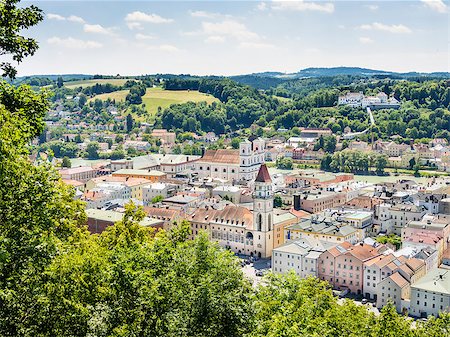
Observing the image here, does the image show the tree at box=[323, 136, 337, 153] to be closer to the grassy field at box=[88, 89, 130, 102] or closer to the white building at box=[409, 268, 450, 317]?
the white building at box=[409, 268, 450, 317]

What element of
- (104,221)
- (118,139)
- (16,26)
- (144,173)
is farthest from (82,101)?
(16,26)

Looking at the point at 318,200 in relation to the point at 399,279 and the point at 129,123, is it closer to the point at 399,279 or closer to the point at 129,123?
the point at 399,279

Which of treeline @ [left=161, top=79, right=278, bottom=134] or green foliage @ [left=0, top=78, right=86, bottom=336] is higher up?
green foliage @ [left=0, top=78, right=86, bottom=336]

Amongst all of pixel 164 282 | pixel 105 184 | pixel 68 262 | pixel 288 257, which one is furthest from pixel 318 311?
pixel 105 184

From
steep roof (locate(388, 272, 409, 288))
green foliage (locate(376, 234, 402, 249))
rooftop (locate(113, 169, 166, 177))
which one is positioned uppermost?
steep roof (locate(388, 272, 409, 288))

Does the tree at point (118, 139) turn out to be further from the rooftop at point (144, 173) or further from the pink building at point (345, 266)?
the pink building at point (345, 266)


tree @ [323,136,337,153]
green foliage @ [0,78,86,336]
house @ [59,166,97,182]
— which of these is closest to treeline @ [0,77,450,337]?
green foliage @ [0,78,86,336]

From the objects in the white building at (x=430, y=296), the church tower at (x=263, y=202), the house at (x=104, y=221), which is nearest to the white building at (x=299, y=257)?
the church tower at (x=263, y=202)
